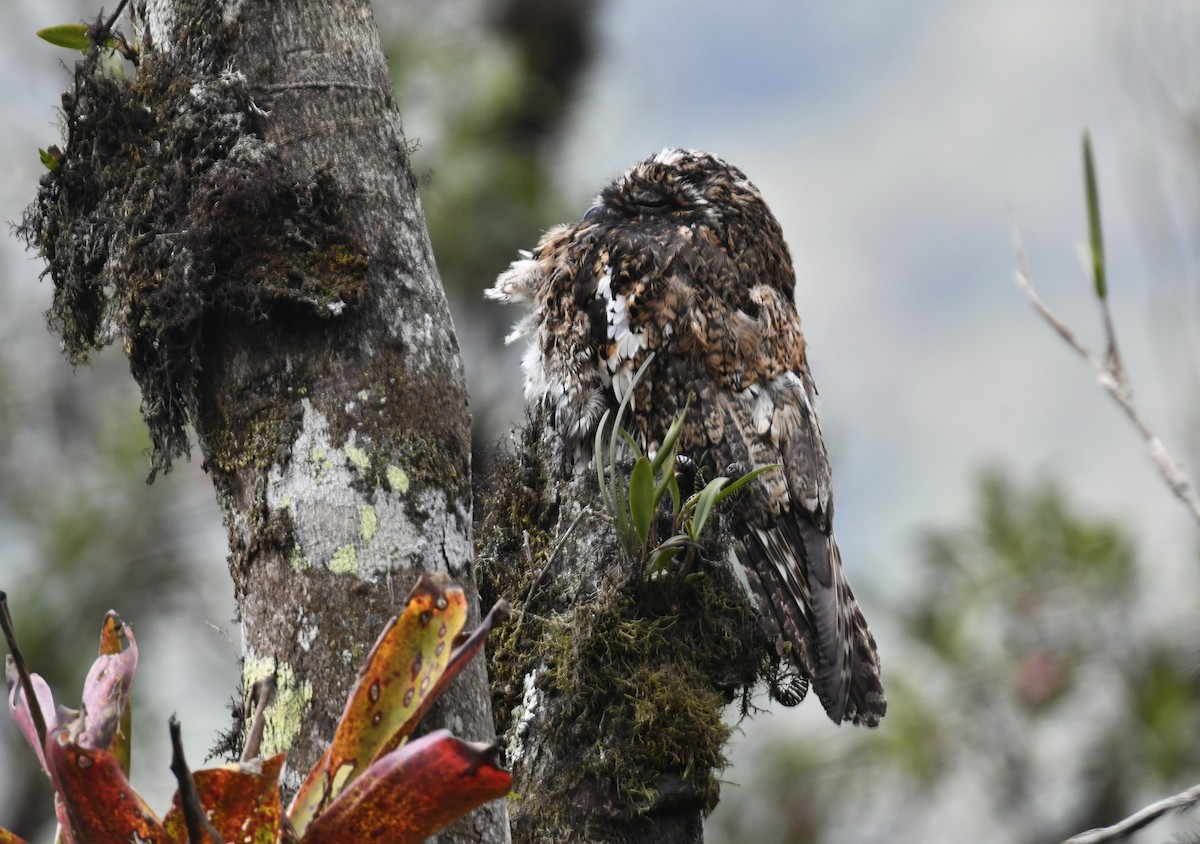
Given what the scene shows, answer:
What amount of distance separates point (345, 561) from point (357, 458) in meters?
0.15

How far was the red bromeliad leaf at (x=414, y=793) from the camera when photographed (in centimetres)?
112

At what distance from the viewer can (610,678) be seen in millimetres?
2430

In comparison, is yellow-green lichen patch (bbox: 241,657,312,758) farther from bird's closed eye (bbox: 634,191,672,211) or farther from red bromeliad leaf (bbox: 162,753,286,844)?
bird's closed eye (bbox: 634,191,672,211)

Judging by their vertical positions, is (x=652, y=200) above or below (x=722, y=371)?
above

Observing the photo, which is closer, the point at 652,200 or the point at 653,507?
the point at 653,507

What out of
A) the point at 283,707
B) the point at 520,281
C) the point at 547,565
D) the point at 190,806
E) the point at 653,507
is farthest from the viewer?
the point at 520,281

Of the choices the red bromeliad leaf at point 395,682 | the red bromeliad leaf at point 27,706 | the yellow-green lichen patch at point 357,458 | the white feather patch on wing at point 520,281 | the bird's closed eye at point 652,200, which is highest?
the bird's closed eye at point 652,200

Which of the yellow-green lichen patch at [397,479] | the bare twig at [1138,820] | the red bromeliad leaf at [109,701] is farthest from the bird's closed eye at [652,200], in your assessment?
the bare twig at [1138,820]

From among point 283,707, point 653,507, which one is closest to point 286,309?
Answer: point 283,707

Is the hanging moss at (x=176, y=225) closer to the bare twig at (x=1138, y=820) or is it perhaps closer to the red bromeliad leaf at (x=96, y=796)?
the red bromeliad leaf at (x=96, y=796)

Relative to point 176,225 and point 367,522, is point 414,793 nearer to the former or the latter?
point 367,522

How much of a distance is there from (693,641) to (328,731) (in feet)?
3.91

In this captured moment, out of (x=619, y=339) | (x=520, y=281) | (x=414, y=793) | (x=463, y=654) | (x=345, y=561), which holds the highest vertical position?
(x=520, y=281)

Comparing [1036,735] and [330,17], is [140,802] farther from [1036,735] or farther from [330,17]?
[1036,735]
